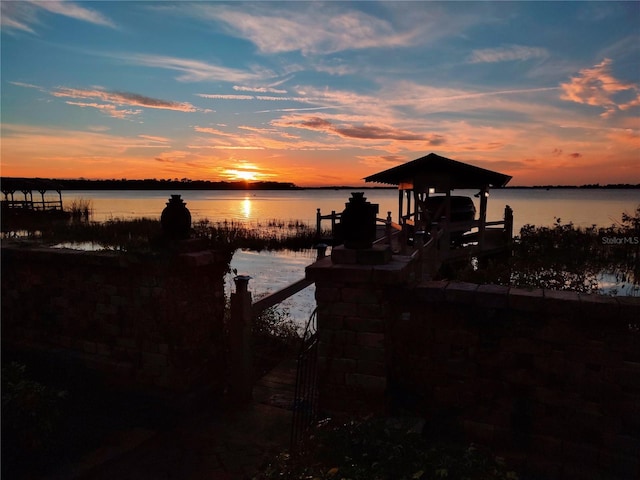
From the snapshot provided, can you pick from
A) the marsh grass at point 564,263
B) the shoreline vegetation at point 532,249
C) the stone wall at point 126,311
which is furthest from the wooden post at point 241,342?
the marsh grass at point 564,263

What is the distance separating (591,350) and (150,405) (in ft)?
17.2

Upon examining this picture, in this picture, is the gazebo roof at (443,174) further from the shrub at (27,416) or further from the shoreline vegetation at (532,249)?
the shrub at (27,416)

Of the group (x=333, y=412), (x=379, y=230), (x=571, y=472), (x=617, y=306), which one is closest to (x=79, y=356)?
(x=333, y=412)

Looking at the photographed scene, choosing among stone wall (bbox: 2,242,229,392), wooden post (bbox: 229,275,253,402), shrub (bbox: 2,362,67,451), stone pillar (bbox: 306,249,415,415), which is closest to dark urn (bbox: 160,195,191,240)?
stone wall (bbox: 2,242,229,392)

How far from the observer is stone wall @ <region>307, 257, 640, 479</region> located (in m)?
3.85

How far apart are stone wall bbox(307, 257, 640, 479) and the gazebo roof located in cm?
1051

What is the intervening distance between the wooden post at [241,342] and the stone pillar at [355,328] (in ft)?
4.86

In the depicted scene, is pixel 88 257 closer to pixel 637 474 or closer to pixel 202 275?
pixel 202 275

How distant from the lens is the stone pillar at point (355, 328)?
170 inches

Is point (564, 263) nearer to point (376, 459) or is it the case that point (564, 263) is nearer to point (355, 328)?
point (355, 328)

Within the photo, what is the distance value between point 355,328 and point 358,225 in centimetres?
111

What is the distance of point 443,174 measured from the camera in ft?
48.5

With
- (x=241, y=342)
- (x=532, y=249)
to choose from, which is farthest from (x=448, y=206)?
(x=241, y=342)

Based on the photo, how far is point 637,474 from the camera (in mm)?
3785
